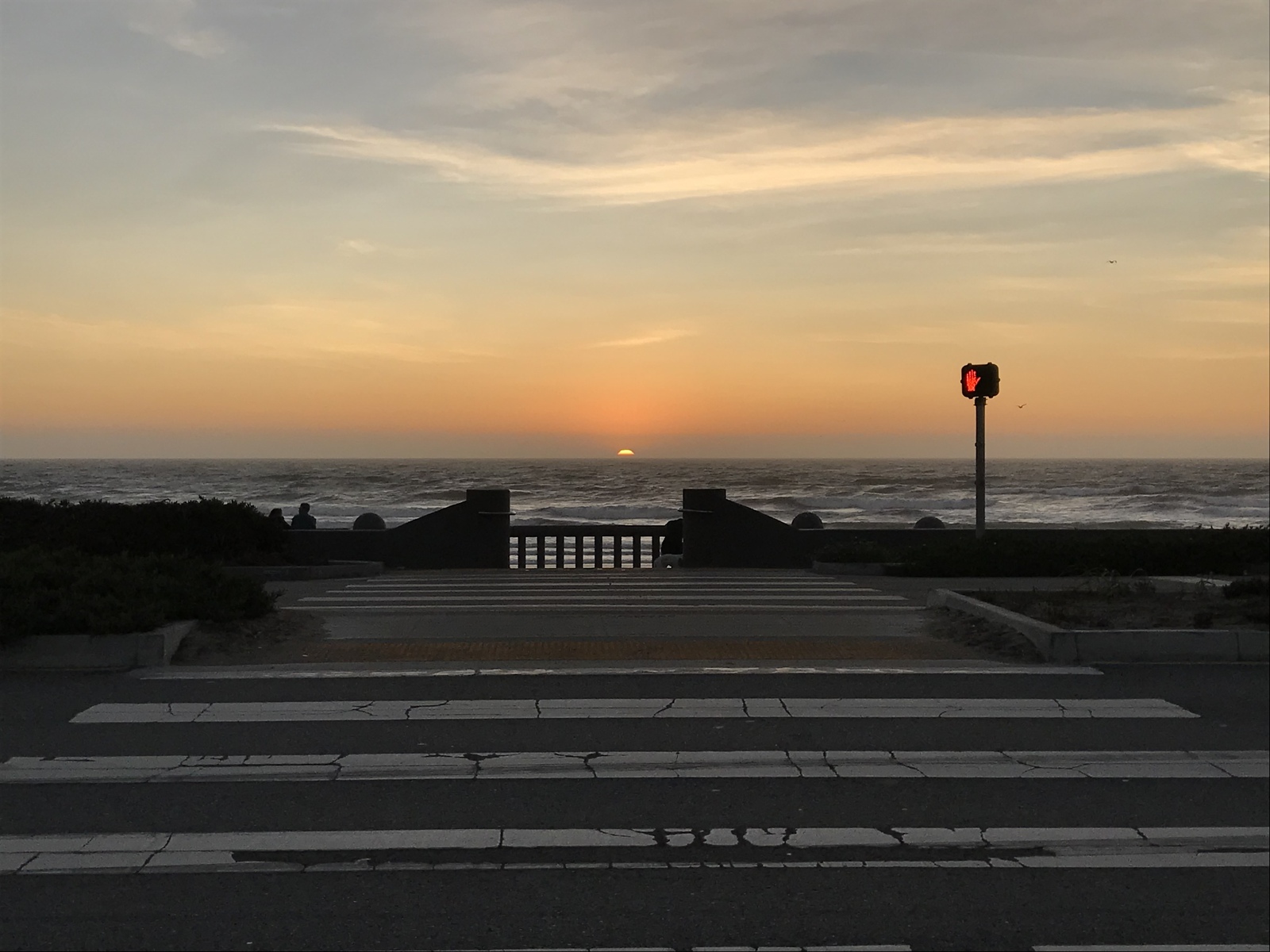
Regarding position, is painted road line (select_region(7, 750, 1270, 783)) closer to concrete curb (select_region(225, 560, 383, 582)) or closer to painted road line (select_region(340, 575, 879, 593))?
painted road line (select_region(340, 575, 879, 593))

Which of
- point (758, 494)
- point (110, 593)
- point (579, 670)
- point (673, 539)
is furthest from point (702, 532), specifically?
point (758, 494)

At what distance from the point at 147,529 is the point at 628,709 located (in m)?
14.6

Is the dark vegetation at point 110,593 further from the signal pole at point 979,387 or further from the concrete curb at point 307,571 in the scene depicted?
the signal pole at point 979,387

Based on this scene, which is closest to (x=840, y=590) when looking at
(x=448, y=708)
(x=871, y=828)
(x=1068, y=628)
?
(x=1068, y=628)

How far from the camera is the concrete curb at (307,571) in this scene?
18953 millimetres

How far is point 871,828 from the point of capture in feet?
18.8

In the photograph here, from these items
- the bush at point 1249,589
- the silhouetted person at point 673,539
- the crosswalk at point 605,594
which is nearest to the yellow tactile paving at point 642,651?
the crosswalk at point 605,594

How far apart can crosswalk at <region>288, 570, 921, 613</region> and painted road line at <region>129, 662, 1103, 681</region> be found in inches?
153

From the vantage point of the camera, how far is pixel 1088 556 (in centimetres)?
1903

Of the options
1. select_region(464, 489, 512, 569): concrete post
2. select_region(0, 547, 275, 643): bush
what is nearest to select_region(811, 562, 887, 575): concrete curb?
select_region(464, 489, 512, 569): concrete post

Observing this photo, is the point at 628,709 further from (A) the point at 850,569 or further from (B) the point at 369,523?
(B) the point at 369,523

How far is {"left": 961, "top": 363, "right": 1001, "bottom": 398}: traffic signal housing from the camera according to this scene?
61.0 ft

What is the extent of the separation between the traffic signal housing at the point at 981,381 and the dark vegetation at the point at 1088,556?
248 cm

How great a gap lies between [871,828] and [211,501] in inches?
682
